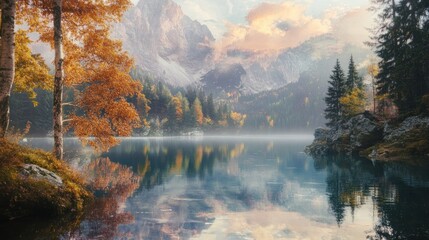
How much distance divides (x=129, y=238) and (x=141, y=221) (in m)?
2.79

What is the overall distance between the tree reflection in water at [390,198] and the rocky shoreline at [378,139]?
34.9ft

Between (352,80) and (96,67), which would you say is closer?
(96,67)

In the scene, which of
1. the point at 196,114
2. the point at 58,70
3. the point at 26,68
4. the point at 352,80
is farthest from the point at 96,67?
the point at 196,114

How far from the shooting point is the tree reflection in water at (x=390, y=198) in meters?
13.5

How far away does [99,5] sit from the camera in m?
18.2

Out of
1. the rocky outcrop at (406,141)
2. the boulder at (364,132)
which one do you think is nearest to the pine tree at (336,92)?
the boulder at (364,132)

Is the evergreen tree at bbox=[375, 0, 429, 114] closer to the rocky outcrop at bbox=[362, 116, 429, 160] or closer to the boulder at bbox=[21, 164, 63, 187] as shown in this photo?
the rocky outcrop at bbox=[362, 116, 429, 160]

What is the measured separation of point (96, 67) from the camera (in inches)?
770

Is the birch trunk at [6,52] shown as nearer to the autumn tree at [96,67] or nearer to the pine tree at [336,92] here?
the autumn tree at [96,67]

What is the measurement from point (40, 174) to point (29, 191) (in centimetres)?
127

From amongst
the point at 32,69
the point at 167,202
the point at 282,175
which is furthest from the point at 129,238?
the point at 282,175

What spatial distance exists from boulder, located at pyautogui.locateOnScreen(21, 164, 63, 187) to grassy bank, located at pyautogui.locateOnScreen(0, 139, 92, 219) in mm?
140

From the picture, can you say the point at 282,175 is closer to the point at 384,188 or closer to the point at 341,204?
the point at 384,188

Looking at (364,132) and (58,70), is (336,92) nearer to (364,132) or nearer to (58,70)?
(364,132)
